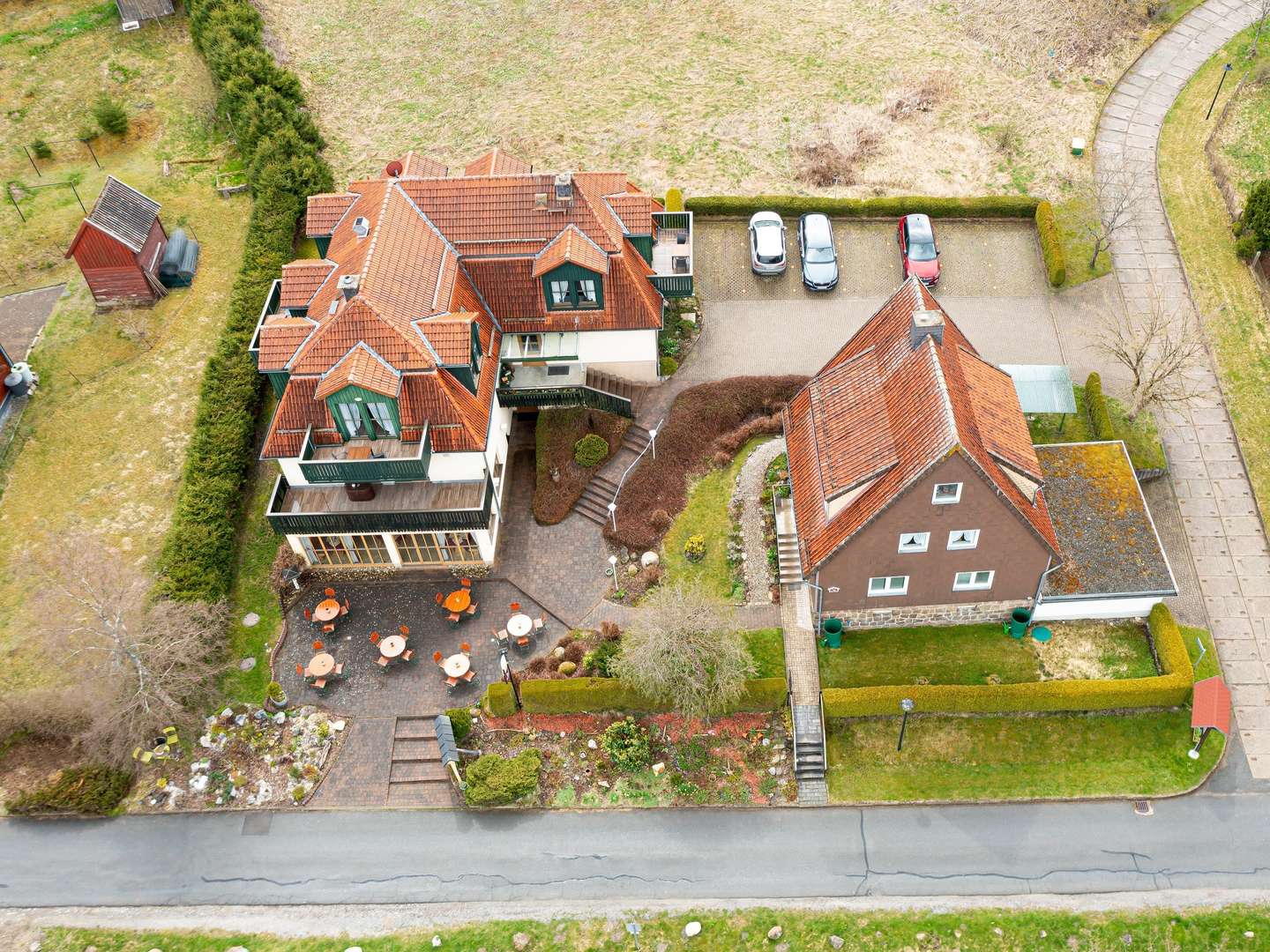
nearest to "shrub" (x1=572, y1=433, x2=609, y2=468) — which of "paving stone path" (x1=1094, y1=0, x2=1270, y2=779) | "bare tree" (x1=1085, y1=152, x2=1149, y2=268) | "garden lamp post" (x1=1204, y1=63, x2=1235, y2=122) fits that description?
"paving stone path" (x1=1094, y1=0, x2=1270, y2=779)

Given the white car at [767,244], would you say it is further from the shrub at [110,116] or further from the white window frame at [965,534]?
the shrub at [110,116]

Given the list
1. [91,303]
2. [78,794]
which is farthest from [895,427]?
[91,303]

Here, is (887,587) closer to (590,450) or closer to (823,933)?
(823,933)

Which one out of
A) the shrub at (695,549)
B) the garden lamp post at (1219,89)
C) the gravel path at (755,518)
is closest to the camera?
the gravel path at (755,518)

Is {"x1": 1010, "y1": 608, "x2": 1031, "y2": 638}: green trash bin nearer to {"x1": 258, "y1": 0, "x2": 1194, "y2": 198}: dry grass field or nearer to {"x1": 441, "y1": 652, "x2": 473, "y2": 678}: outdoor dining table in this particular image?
{"x1": 441, "y1": 652, "x2": 473, "y2": 678}: outdoor dining table

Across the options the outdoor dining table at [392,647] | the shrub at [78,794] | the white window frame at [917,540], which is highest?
Answer: the white window frame at [917,540]

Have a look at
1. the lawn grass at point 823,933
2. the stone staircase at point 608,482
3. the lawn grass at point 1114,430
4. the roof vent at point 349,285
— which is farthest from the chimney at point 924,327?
the roof vent at point 349,285
